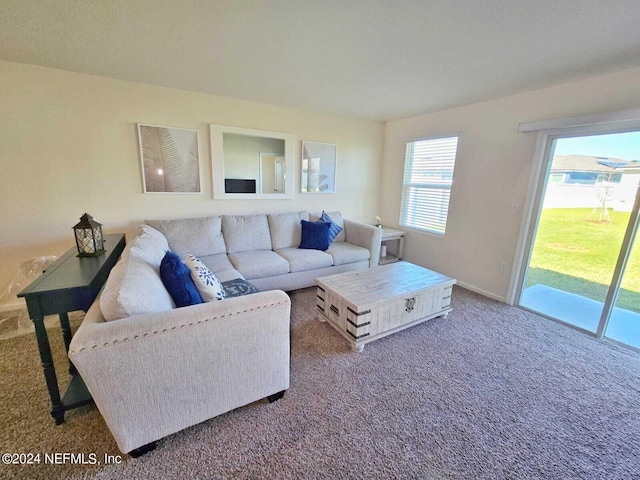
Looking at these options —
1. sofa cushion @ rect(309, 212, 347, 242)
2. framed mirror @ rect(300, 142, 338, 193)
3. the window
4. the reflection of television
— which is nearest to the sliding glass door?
the window

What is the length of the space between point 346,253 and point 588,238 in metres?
2.36

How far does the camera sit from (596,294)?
8.09ft

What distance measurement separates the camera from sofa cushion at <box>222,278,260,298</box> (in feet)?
6.94

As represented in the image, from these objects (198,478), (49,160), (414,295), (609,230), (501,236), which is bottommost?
(198,478)

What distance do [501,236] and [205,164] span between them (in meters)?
3.55

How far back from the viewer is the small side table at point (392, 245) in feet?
13.5

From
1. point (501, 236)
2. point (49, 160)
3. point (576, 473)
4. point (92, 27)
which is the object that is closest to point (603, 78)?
point (501, 236)

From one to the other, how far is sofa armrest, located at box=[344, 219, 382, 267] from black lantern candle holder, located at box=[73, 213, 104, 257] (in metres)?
2.78

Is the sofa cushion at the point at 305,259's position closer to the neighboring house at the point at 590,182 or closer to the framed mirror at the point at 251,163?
the framed mirror at the point at 251,163

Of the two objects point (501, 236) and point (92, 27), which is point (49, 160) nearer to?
point (92, 27)

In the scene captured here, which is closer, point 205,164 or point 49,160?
point 49,160

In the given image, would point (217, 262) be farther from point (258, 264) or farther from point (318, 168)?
point (318, 168)

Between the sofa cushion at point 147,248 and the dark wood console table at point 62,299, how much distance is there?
0.20 m

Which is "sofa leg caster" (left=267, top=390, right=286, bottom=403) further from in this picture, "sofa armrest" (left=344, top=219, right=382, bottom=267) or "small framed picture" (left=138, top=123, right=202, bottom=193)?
"small framed picture" (left=138, top=123, right=202, bottom=193)
